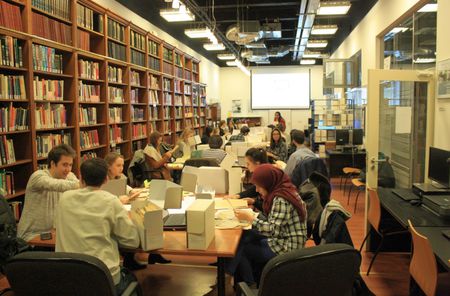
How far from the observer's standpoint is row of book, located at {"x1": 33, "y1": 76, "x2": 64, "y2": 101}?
4.70 metres

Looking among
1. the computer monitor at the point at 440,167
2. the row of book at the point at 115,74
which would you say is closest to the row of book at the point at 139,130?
the row of book at the point at 115,74

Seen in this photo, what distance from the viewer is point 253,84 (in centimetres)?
1834

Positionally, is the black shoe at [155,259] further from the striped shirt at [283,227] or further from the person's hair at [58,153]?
the striped shirt at [283,227]

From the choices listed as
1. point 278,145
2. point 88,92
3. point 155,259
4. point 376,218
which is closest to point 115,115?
point 88,92

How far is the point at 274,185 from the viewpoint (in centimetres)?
296

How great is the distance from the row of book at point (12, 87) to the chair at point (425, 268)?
386 cm

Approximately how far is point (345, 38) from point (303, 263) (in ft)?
37.8

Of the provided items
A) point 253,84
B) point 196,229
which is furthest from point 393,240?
point 253,84

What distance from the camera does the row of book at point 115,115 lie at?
6832 millimetres

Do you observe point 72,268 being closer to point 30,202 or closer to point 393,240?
point 30,202

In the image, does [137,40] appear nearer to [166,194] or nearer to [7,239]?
[166,194]

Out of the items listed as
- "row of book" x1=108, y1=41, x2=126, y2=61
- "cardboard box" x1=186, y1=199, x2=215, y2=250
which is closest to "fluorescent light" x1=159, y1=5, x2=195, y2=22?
"row of book" x1=108, y1=41, x2=126, y2=61

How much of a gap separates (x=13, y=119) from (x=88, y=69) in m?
1.93

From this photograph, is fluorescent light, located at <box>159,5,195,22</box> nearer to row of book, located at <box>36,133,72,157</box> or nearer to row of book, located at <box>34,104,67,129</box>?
row of book, located at <box>34,104,67,129</box>
